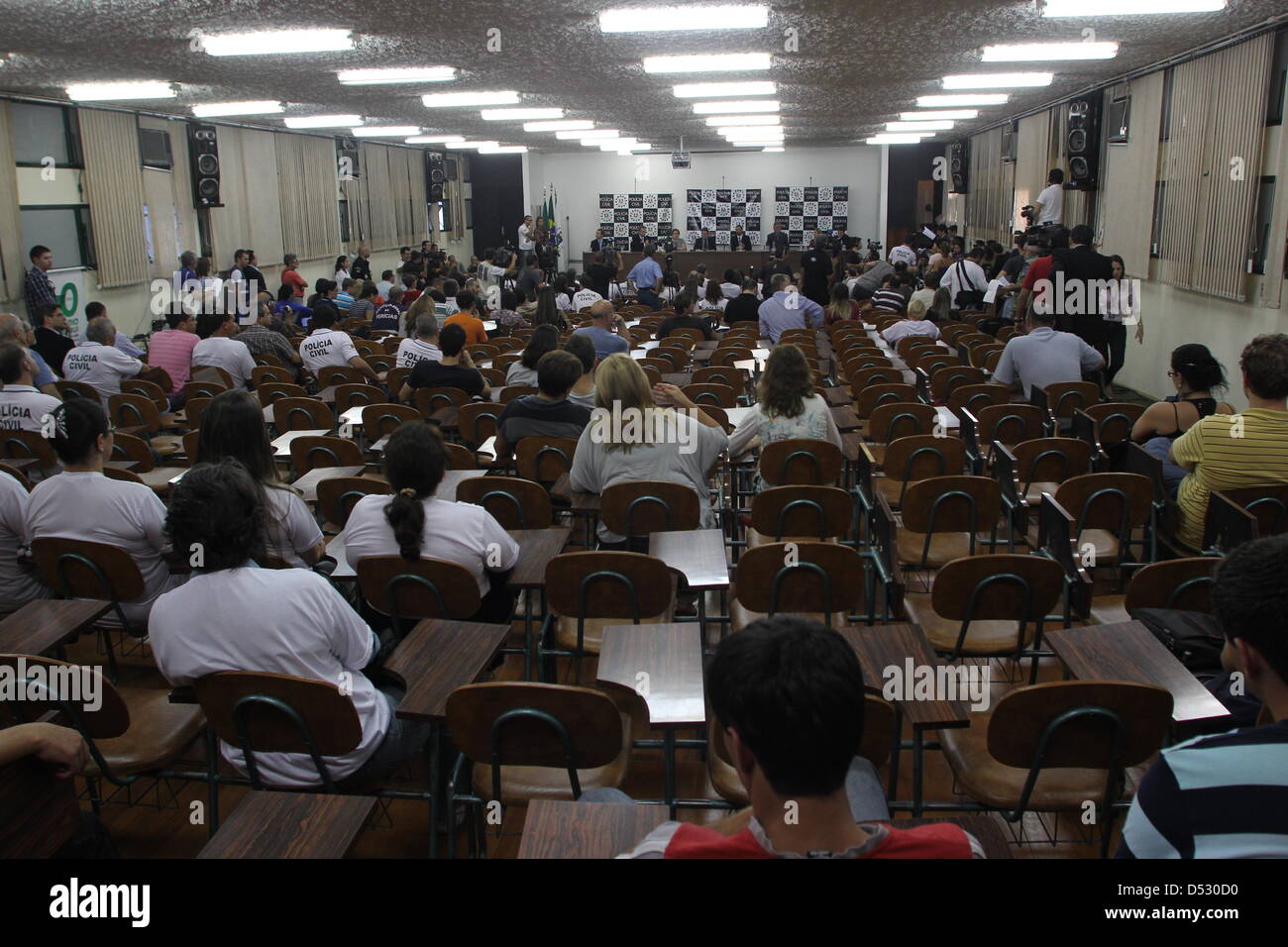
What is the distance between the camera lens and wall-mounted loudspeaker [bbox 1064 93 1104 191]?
12.1 meters

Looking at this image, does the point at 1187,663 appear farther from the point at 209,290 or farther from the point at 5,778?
the point at 209,290

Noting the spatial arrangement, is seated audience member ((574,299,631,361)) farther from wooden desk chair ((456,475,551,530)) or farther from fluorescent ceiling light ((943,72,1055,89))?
fluorescent ceiling light ((943,72,1055,89))

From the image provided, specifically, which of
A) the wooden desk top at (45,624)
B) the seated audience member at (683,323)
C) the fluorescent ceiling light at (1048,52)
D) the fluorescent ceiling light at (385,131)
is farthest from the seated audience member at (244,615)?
the fluorescent ceiling light at (385,131)

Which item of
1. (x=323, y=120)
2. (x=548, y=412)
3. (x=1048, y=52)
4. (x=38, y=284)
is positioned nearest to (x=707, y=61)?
(x=1048, y=52)

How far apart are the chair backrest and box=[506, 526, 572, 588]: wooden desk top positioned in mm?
323

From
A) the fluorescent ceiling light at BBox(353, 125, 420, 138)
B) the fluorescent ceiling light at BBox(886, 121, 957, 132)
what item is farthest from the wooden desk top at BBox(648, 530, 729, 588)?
the fluorescent ceiling light at BBox(886, 121, 957, 132)

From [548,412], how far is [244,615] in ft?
9.10

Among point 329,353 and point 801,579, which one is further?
point 329,353

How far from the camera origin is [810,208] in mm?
25406

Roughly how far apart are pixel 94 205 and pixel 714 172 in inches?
647

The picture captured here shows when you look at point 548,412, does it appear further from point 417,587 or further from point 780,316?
point 780,316

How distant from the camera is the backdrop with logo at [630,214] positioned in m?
25.9

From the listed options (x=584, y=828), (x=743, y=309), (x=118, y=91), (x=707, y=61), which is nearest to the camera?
(x=584, y=828)

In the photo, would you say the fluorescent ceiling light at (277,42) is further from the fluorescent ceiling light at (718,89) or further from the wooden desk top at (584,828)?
the wooden desk top at (584,828)
